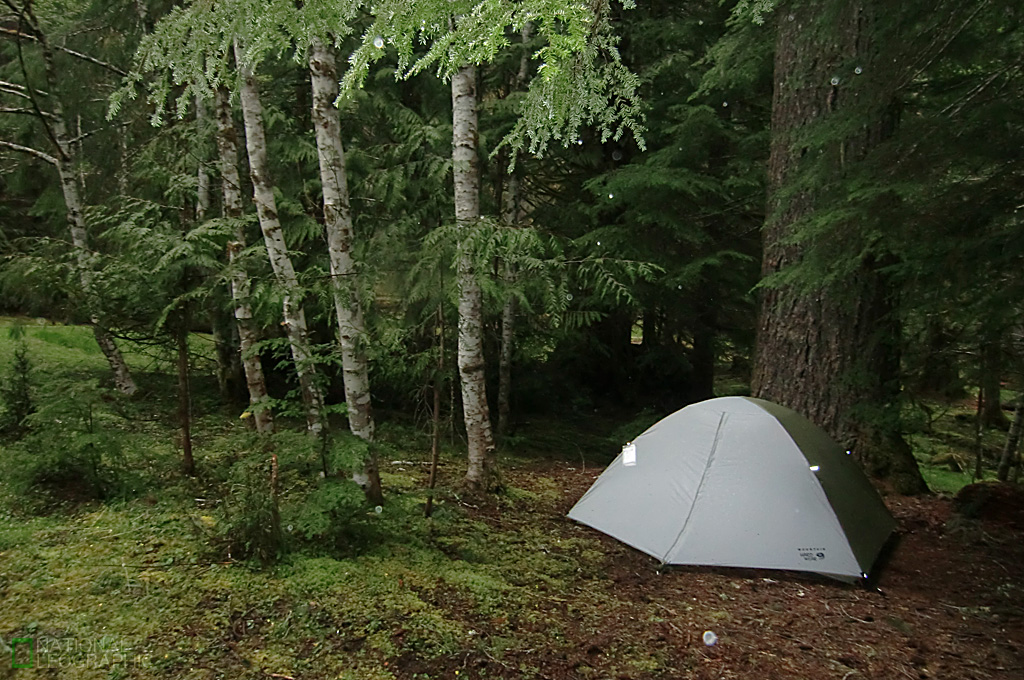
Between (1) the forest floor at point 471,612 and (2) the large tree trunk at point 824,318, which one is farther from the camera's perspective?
(2) the large tree trunk at point 824,318

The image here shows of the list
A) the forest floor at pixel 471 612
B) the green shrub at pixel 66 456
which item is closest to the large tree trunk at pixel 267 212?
the forest floor at pixel 471 612

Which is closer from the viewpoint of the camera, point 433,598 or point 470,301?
point 433,598

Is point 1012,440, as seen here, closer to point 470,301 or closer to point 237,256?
point 470,301

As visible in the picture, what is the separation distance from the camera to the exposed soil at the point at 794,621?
369cm

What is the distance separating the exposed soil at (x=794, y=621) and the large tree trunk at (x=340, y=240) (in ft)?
6.21

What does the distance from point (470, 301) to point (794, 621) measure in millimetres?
3907

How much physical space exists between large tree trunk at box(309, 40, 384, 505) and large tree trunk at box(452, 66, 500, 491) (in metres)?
1.08

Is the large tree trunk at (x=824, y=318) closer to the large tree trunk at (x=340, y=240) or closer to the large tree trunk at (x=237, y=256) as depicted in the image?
the large tree trunk at (x=340, y=240)

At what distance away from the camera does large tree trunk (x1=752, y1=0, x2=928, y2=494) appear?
614cm

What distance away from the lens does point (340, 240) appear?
4.93 meters

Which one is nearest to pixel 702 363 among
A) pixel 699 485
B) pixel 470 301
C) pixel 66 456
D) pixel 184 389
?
pixel 699 485

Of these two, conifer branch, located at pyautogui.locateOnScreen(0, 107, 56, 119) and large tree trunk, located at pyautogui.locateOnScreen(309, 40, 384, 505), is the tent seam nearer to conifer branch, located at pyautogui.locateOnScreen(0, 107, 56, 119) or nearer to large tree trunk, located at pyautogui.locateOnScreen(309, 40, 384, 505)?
large tree trunk, located at pyautogui.locateOnScreen(309, 40, 384, 505)

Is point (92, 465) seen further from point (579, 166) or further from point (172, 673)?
point (579, 166)

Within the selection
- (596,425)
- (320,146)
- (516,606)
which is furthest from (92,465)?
(596,425)
